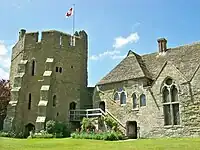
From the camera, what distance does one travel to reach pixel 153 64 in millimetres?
32438

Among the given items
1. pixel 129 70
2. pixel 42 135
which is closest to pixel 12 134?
pixel 42 135

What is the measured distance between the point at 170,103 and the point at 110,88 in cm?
804

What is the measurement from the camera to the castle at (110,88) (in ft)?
87.1

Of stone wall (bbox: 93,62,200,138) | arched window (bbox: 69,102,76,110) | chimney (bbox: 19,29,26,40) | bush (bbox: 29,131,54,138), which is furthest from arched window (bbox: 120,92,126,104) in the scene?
chimney (bbox: 19,29,26,40)

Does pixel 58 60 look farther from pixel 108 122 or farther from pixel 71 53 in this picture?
pixel 108 122

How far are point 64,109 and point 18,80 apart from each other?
686 centimetres

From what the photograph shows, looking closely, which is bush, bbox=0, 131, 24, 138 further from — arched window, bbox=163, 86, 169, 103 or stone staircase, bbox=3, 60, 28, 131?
arched window, bbox=163, 86, 169, 103

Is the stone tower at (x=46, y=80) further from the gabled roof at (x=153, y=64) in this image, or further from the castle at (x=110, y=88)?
the gabled roof at (x=153, y=64)

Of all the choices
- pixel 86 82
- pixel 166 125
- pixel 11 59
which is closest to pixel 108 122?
pixel 166 125

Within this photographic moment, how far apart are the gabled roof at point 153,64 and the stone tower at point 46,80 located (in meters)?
4.55

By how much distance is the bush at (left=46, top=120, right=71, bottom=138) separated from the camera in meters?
30.2

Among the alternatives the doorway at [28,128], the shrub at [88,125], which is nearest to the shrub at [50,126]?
the shrub at [88,125]

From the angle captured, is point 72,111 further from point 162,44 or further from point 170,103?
point 162,44

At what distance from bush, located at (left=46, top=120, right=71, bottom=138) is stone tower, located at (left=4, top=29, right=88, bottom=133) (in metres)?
1.05
